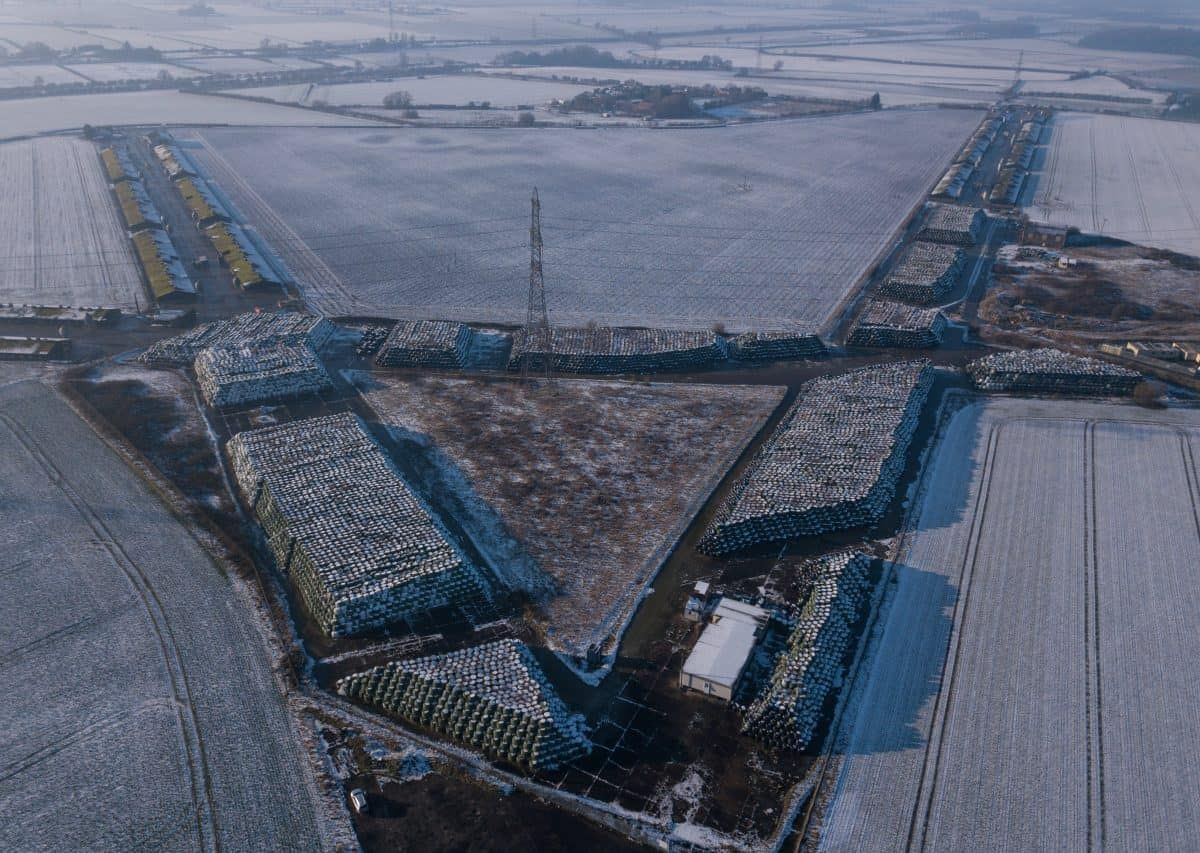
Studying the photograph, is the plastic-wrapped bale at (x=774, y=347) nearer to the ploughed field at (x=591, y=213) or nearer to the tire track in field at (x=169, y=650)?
the ploughed field at (x=591, y=213)

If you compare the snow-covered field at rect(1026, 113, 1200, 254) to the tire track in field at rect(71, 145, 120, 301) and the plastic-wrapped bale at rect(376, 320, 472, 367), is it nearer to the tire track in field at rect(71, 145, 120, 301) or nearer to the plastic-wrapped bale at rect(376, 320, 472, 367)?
the plastic-wrapped bale at rect(376, 320, 472, 367)

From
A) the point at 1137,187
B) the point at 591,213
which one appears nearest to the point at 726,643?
the point at 591,213

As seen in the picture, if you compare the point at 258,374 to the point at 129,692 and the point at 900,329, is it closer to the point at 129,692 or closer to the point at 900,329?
the point at 129,692

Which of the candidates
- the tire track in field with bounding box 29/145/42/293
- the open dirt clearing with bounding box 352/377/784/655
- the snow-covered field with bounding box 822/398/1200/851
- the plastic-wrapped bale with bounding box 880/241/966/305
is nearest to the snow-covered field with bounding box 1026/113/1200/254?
the plastic-wrapped bale with bounding box 880/241/966/305

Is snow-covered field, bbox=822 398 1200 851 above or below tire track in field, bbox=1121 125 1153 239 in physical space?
below

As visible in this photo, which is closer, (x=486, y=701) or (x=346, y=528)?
(x=486, y=701)

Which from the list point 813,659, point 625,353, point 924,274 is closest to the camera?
point 813,659

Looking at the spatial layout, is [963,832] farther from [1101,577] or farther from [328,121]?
[328,121]
